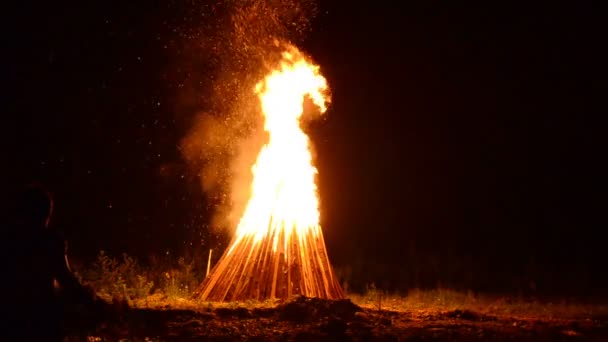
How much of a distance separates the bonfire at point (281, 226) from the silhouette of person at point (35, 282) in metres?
5.19

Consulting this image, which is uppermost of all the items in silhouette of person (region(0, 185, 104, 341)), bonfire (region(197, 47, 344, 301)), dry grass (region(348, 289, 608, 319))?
bonfire (region(197, 47, 344, 301))

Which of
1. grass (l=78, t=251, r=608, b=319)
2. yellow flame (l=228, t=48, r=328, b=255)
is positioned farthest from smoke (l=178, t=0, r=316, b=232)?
grass (l=78, t=251, r=608, b=319)

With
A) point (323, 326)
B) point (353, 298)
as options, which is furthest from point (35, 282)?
point (353, 298)

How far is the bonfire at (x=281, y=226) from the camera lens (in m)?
9.38

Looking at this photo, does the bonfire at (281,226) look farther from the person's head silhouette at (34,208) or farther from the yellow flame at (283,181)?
the person's head silhouette at (34,208)

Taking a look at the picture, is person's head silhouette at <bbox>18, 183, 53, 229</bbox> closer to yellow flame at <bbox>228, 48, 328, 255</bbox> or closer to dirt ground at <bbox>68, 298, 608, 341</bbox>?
dirt ground at <bbox>68, 298, 608, 341</bbox>

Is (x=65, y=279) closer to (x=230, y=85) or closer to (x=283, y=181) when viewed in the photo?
(x=283, y=181)

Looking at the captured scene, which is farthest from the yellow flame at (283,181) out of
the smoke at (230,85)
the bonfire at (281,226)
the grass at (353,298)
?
the grass at (353,298)

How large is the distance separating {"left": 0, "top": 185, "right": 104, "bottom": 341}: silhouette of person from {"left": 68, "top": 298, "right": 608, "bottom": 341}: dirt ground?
8.27ft

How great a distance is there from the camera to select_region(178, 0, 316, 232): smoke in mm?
11602

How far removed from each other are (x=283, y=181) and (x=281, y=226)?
2.06 ft

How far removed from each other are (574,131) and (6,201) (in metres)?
16.9

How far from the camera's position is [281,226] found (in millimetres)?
9672

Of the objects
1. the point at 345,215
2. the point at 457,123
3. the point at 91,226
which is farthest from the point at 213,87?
the point at 457,123
